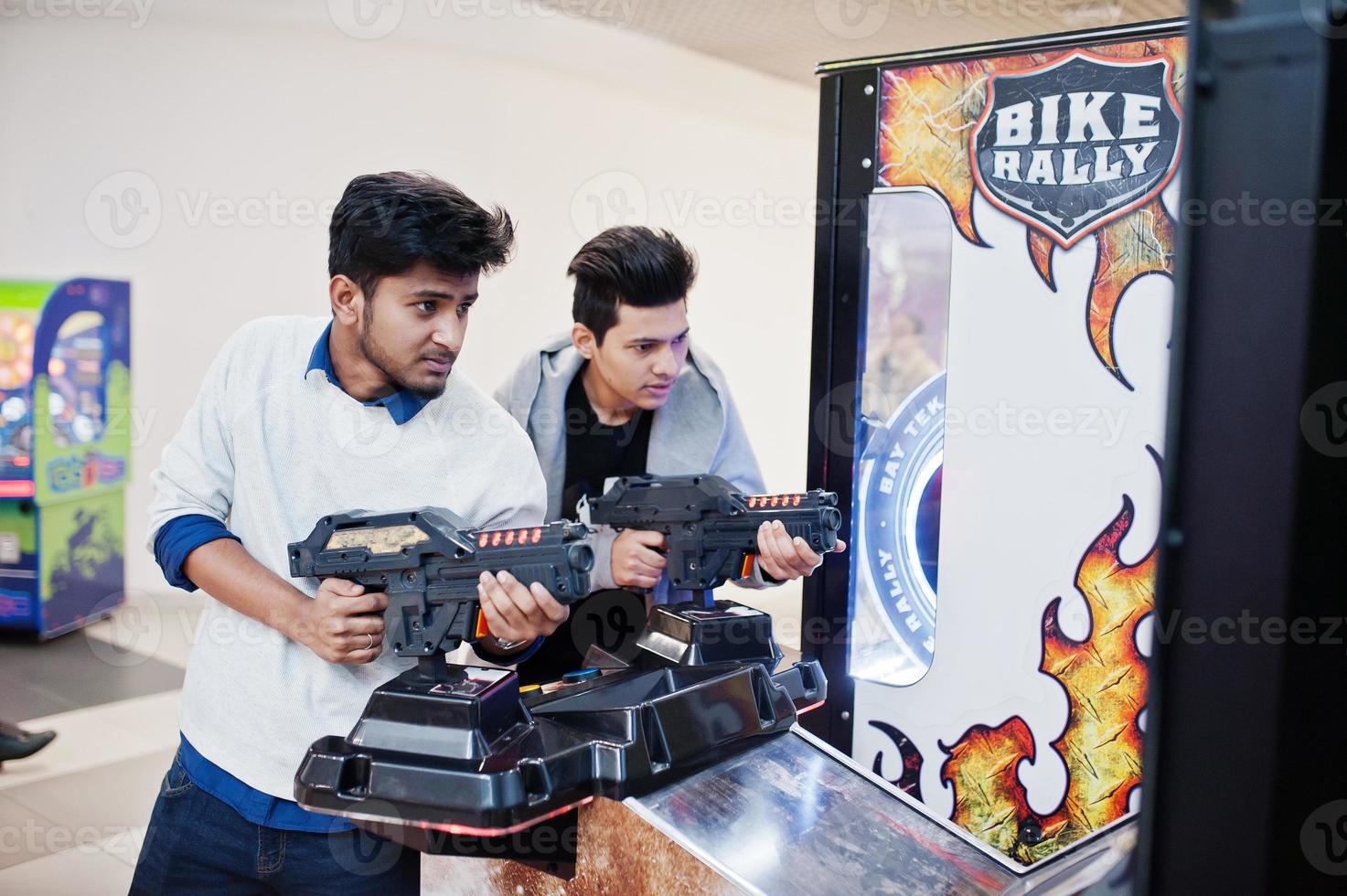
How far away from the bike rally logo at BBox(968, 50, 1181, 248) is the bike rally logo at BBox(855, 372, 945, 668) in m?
0.37

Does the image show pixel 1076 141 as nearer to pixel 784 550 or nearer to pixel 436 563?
pixel 784 550

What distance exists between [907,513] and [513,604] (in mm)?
1064

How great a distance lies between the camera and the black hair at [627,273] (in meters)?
2.04

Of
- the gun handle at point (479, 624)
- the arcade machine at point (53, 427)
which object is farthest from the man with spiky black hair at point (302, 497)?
the arcade machine at point (53, 427)

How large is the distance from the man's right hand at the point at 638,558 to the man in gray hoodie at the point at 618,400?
90 mm

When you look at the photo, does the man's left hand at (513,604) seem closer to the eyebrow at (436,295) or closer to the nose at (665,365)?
the eyebrow at (436,295)

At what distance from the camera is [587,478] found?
82.2 inches

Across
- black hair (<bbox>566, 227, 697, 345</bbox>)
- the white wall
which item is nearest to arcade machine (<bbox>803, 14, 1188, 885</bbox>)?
black hair (<bbox>566, 227, 697, 345</bbox>)

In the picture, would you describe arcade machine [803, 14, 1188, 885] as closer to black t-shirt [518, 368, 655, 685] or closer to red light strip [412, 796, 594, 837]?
black t-shirt [518, 368, 655, 685]

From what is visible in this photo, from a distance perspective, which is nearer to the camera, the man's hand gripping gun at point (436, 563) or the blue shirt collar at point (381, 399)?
the man's hand gripping gun at point (436, 563)

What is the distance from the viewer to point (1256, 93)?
551 millimetres

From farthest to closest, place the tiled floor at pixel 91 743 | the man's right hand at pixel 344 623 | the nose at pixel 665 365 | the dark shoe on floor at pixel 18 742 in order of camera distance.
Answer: the dark shoe on floor at pixel 18 742 → the tiled floor at pixel 91 743 → the nose at pixel 665 365 → the man's right hand at pixel 344 623

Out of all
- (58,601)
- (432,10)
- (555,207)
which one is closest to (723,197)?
(555,207)

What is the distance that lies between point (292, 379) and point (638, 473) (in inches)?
32.1
